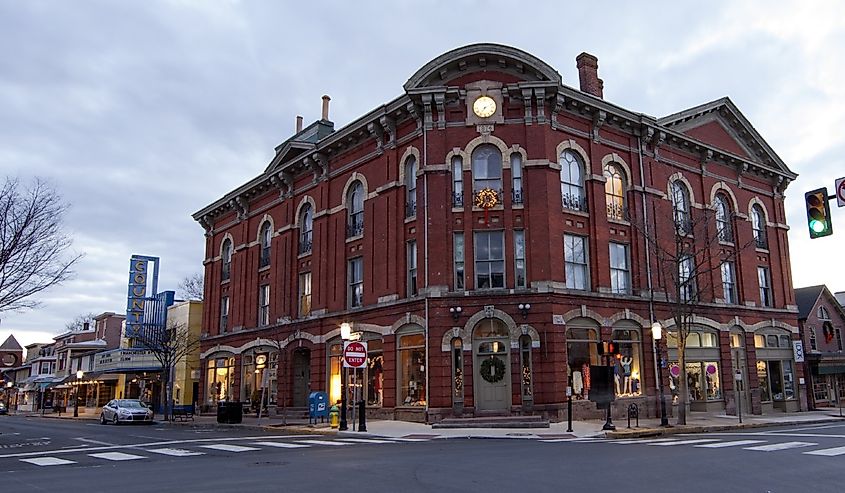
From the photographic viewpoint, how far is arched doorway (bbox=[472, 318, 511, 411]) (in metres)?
27.5

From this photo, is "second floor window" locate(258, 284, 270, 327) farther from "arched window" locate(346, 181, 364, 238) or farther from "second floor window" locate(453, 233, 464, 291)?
"second floor window" locate(453, 233, 464, 291)

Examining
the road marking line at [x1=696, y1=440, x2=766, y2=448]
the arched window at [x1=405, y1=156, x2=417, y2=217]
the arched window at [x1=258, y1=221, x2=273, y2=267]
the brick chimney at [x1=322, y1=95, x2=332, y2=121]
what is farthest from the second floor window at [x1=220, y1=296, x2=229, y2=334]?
the road marking line at [x1=696, y1=440, x2=766, y2=448]

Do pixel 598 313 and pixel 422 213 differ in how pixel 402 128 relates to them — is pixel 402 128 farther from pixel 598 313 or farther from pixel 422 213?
pixel 598 313

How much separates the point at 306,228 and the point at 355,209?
4740mm

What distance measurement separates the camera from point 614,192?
3194cm

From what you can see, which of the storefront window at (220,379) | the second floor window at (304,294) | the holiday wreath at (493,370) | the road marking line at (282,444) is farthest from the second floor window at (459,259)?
the storefront window at (220,379)

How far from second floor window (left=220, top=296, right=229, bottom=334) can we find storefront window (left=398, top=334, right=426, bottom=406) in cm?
1866

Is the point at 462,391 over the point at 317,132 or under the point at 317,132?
under

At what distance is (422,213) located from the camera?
29703 millimetres

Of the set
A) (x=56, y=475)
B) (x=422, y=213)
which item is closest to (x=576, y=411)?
(x=422, y=213)

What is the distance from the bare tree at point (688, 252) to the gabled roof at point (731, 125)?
14.3 ft

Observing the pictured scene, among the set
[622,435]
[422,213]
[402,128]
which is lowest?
[622,435]

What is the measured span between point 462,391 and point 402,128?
467 inches

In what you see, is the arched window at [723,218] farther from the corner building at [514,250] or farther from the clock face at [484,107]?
the clock face at [484,107]
